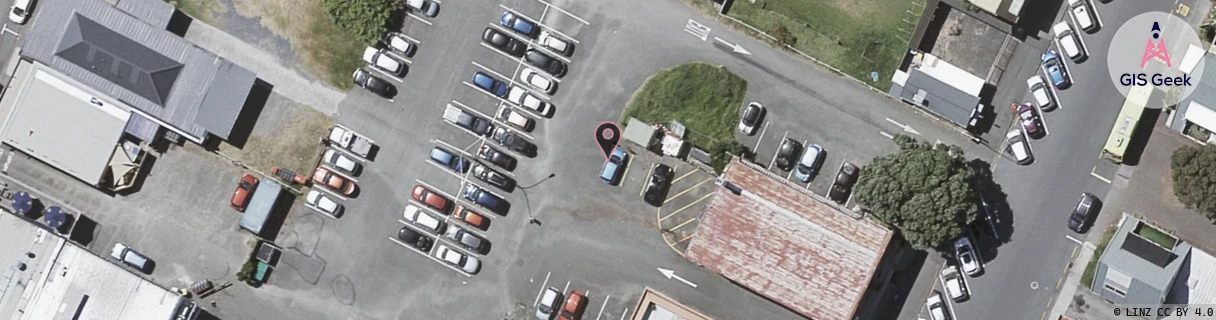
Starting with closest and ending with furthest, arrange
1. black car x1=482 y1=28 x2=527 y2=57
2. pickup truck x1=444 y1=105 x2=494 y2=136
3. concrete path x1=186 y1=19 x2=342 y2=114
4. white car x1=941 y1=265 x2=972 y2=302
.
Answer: white car x1=941 y1=265 x2=972 y2=302 → pickup truck x1=444 y1=105 x2=494 y2=136 → black car x1=482 y1=28 x2=527 y2=57 → concrete path x1=186 y1=19 x2=342 y2=114

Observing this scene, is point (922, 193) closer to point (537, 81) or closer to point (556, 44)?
point (556, 44)


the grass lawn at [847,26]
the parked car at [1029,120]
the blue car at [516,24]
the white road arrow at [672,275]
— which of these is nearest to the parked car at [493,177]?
the blue car at [516,24]

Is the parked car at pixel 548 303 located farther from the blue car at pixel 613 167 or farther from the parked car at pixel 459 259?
the blue car at pixel 613 167

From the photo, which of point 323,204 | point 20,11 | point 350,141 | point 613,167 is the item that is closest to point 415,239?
point 323,204

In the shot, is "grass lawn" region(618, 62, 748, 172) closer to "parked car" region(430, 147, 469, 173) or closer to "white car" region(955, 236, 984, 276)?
"parked car" region(430, 147, 469, 173)

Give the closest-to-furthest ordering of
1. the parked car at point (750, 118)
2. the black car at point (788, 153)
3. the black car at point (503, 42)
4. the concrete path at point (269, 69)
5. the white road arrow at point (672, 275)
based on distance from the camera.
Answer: the parked car at point (750, 118)
the black car at point (788, 153)
the black car at point (503, 42)
the white road arrow at point (672, 275)
the concrete path at point (269, 69)

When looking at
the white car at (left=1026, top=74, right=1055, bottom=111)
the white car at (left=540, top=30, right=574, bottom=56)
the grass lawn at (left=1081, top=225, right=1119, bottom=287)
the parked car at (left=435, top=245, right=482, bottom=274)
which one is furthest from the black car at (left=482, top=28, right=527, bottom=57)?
the grass lawn at (left=1081, top=225, right=1119, bottom=287)

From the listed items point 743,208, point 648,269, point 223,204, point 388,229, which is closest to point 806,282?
point 743,208
